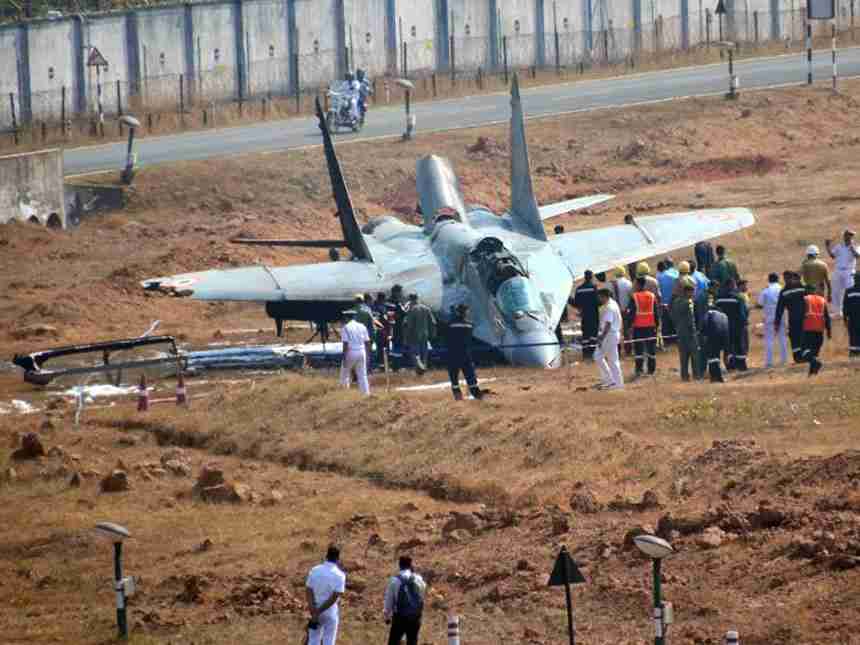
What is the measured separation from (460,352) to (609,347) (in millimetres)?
2407

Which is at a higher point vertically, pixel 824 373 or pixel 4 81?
pixel 4 81

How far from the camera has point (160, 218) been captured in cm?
5491

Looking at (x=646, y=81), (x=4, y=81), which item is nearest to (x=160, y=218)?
(x=4, y=81)

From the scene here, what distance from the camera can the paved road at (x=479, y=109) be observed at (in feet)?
203

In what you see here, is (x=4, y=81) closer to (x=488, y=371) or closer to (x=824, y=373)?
(x=488, y=371)

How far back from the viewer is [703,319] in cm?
3275

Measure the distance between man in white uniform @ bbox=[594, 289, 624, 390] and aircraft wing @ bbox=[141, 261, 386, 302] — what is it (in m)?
8.50

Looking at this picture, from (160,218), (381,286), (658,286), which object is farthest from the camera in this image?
(160,218)

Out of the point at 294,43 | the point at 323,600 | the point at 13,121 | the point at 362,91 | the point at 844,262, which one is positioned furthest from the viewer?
the point at 294,43

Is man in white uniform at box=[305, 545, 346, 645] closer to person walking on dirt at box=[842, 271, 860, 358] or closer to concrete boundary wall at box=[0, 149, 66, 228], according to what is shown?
person walking on dirt at box=[842, 271, 860, 358]

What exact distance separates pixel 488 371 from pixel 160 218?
70.4 feet

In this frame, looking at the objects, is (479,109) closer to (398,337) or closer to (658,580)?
(398,337)

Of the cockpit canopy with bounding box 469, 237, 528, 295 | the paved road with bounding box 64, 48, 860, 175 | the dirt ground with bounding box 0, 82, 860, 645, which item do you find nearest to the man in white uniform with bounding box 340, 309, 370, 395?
the dirt ground with bounding box 0, 82, 860, 645

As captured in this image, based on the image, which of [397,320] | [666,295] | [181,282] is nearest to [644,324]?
[666,295]
